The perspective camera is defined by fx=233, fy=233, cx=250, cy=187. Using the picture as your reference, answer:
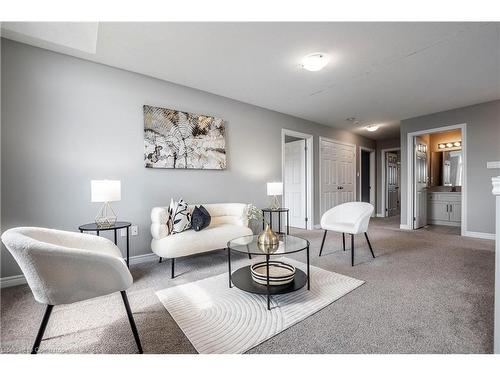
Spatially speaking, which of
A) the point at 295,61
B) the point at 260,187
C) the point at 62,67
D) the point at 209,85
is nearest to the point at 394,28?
the point at 295,61

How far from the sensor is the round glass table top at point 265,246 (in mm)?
1921

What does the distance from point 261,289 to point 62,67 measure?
9.87 ft

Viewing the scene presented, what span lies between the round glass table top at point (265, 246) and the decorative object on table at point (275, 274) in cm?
18

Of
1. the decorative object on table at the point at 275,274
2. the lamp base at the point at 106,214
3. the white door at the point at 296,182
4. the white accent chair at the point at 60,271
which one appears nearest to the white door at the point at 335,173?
the white door at the point at 296,182

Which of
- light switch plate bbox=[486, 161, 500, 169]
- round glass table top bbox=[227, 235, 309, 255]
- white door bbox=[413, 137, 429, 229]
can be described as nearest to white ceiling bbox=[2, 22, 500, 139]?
light switch plate bbox=[486, 161, 500, 169]

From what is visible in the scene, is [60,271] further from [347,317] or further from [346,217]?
[346,217]

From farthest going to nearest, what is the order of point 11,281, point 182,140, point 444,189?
point 444,189, point 182,140, point 11,281

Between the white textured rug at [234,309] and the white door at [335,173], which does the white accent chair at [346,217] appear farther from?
the white door at [335,173]

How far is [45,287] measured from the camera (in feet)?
3.91

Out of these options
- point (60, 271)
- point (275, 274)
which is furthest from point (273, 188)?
point (60, 271)

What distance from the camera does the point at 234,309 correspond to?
1771 mm

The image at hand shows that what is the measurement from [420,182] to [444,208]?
1.03 metres

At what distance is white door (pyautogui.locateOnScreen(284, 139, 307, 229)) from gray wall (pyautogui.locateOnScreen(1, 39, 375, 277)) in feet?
7.95

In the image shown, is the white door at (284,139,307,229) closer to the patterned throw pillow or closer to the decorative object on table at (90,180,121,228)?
the patterned throw pillow
